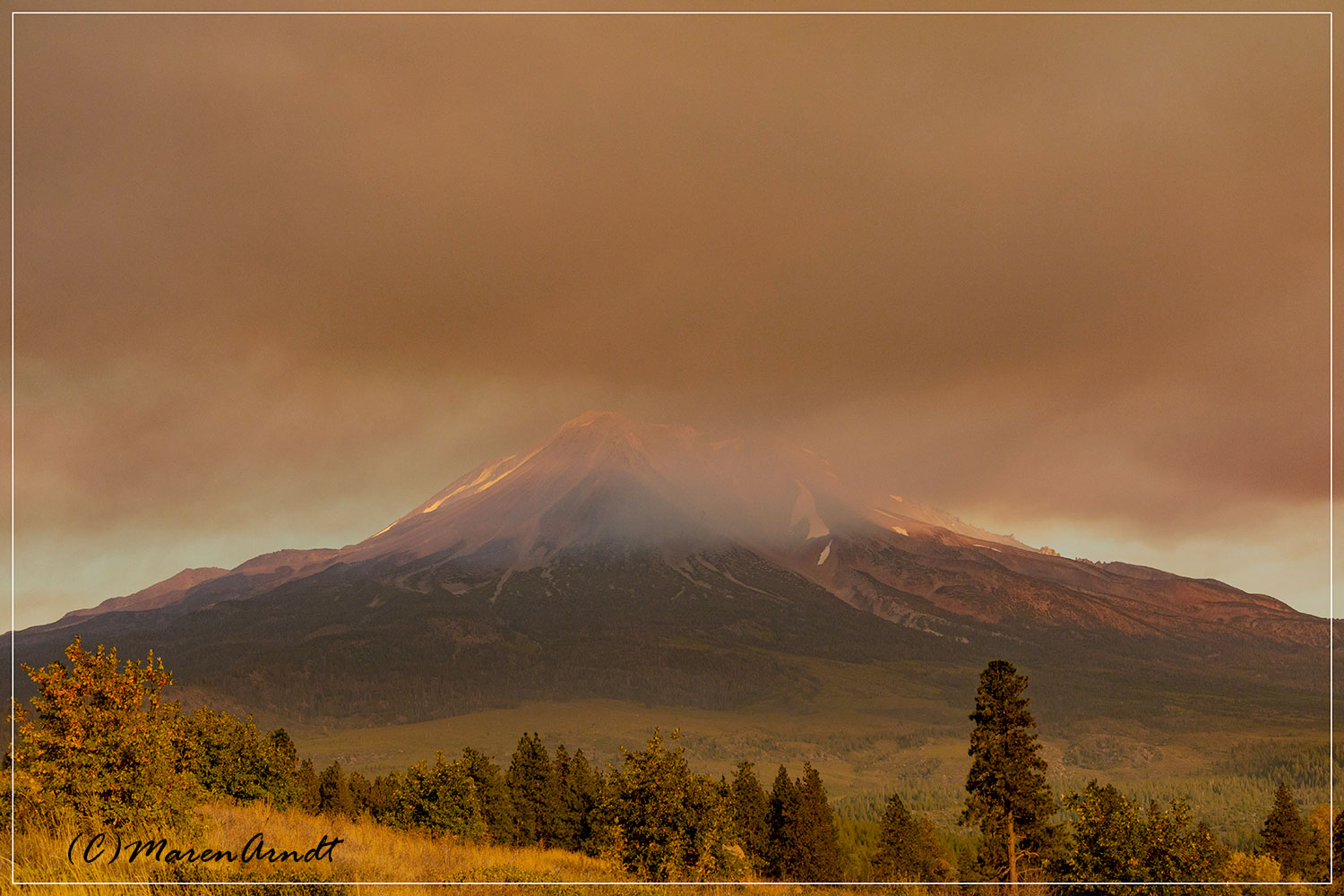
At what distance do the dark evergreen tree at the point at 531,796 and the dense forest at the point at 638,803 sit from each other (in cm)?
21

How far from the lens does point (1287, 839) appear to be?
95.2 m

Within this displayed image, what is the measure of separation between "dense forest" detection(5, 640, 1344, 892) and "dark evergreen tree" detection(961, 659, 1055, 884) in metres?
0.10

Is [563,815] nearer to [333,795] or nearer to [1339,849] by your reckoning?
[333,795]

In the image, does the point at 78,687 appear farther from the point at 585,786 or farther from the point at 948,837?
the point at 948,837

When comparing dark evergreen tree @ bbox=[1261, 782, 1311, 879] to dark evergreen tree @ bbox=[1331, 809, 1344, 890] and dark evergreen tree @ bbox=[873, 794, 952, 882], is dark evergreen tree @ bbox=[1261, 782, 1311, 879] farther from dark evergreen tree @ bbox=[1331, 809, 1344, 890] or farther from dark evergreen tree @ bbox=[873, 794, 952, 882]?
dark evergreen tree @ bbox=[873, 794, 952, 882]

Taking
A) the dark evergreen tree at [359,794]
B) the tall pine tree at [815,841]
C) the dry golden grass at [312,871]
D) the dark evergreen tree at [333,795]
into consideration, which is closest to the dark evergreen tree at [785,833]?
the tall pine tree at [815,841]

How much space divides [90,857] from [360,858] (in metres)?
6.94

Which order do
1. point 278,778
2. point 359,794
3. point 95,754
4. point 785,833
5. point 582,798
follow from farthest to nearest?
point 359,794, point 582,798, point 785,833, point 278,778, point 95,754

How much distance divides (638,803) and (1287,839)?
308 ft

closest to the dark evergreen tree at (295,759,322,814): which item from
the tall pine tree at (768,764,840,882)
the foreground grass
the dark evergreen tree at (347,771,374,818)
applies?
the dark evergreen tree at (347,771,374,818)

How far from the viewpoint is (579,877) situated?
2847 centimetres

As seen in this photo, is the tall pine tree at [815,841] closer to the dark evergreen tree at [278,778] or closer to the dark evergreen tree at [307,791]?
the dark evergreen tree at [307,791]

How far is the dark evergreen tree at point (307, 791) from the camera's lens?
78.6 meters

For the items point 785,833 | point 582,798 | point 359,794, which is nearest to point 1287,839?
point 785,833
